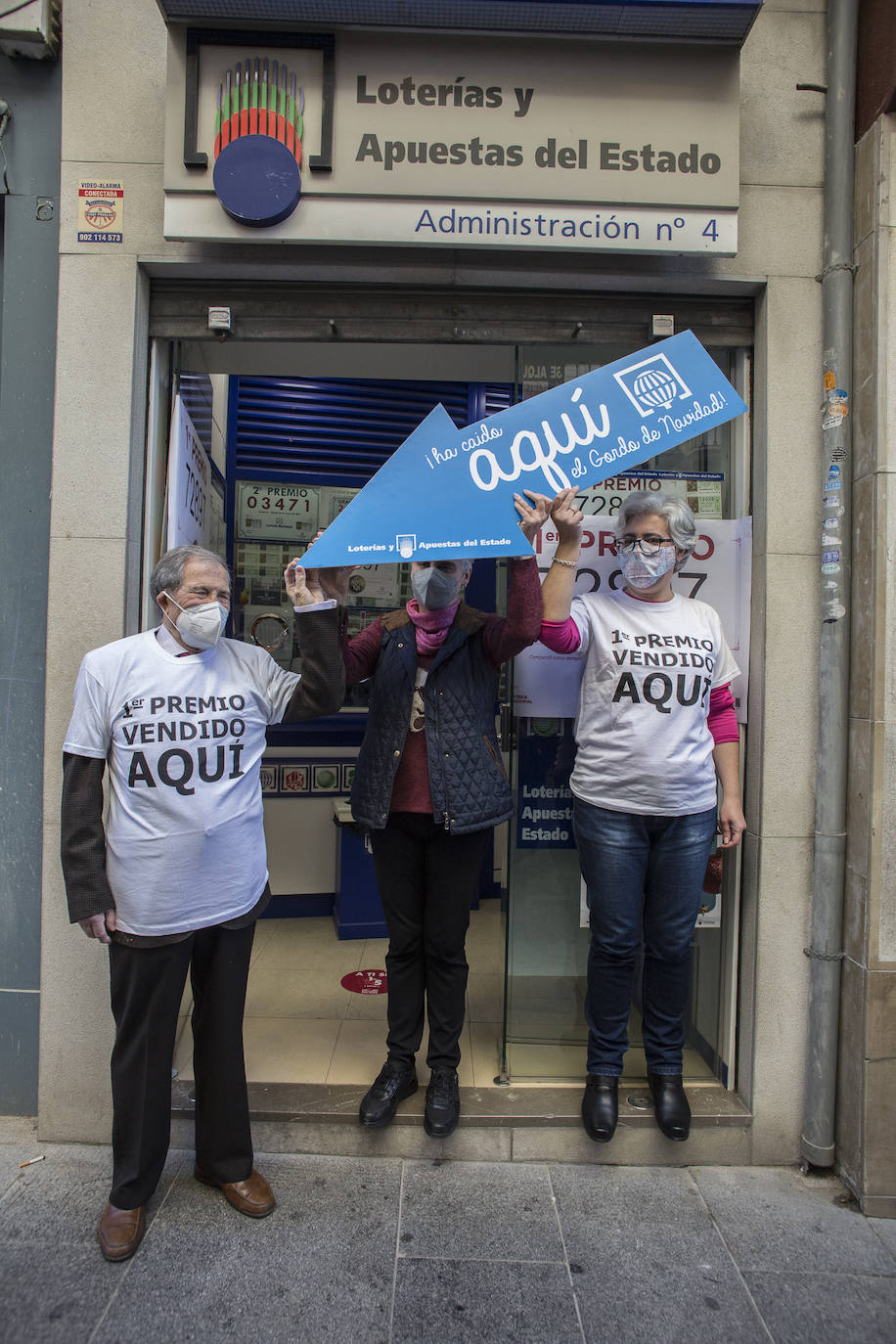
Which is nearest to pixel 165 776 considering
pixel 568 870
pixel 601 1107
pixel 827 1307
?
pixel 568 870

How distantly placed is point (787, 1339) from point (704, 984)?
1.24 meters

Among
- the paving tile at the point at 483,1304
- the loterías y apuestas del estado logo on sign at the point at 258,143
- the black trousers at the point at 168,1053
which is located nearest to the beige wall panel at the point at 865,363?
the loterías y apuestas del estado logo on sign at the point at 258,143

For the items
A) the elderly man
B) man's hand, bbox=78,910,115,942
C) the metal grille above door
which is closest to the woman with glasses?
the elderly man

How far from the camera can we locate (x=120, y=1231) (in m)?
2.33

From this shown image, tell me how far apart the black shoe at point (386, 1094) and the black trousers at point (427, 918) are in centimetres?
8

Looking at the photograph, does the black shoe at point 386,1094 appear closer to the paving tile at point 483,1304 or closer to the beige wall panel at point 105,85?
the paving tile at point 483,1304

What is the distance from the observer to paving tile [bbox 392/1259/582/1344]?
209 cm

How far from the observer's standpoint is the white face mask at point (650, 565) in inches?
104

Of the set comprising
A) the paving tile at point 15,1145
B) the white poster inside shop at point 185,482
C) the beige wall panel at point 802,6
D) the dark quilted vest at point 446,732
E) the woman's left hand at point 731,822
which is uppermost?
the beige wall panel at point 802,6

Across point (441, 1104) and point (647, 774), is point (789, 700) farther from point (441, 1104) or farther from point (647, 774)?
point (441, 1104)

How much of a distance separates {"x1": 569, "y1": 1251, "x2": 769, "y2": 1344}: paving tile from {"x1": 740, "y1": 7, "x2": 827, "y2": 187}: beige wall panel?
142 inches

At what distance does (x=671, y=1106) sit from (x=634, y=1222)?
38cm

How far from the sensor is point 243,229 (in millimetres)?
2799

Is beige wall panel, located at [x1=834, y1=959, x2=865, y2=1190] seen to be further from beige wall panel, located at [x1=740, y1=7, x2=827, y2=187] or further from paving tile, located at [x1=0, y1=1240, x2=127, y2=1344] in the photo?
beige wall panel, located at [x1=740, y1=7, x2=827, y2=187]
